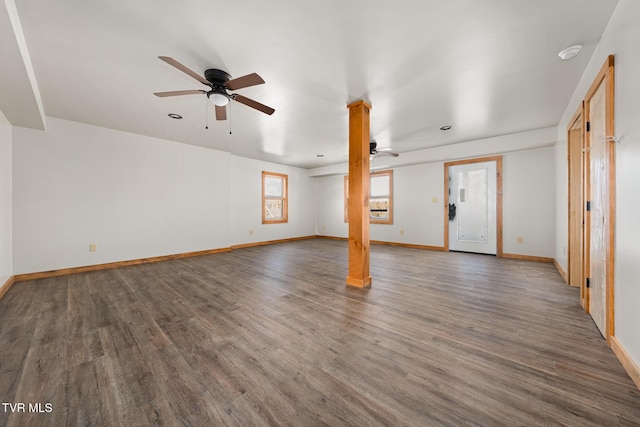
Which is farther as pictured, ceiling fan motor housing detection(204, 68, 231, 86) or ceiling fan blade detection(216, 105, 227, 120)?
ceiling fan blade detection(216, 105, 227, 120)

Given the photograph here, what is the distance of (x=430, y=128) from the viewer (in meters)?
4.35

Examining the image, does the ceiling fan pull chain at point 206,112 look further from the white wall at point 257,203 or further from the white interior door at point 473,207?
the white interior door at point 473,207

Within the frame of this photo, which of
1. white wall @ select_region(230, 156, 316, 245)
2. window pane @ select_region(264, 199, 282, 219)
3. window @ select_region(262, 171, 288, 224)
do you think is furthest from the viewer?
window pane @ select_region(264, 199, 282, 219)

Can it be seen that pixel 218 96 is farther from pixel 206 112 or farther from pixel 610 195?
pixel 610 195

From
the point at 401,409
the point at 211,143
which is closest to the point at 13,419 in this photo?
the point at 401,409

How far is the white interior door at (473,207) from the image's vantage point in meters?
5.21

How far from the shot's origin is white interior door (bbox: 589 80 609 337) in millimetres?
1859

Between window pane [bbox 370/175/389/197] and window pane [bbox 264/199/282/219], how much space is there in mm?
2952

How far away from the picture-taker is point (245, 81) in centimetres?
227

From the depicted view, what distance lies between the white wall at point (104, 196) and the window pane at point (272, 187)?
1.72 metres

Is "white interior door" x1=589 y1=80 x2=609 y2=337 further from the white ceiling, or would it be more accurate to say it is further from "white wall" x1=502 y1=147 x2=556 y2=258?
"white wall" x1=502 y1=147 x2=556 y2=258

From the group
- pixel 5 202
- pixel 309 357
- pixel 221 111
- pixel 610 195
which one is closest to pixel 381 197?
pixel 221 111

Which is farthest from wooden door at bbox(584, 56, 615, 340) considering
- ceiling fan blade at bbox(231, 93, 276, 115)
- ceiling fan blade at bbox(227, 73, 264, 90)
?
ceiling fan blade at bbox(231, 93, 276, 115)

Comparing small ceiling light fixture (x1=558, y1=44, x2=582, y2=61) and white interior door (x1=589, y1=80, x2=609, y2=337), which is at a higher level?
small ceiling light fixture (x1=558, y1=44, x2=582, y2=61)
